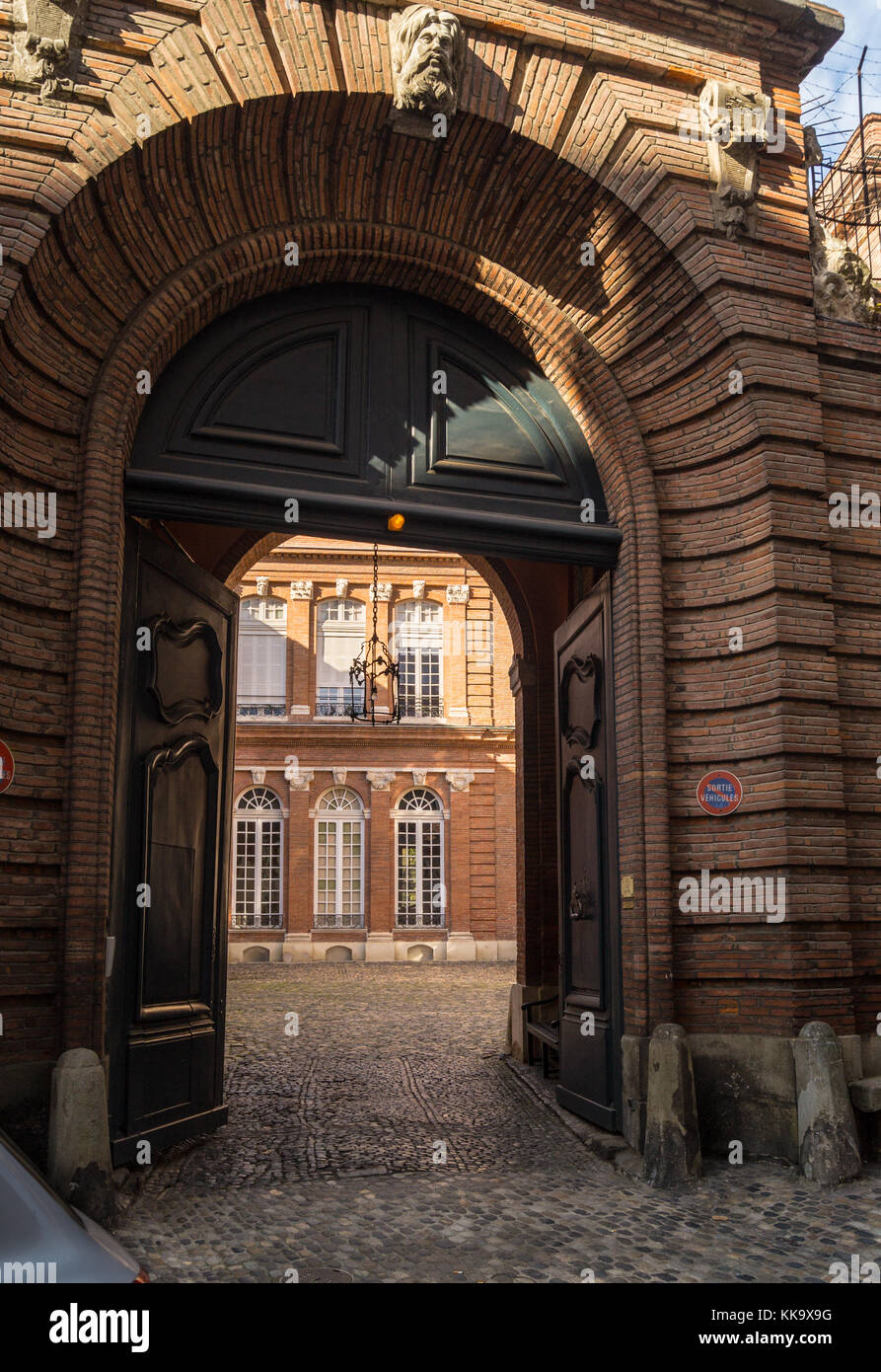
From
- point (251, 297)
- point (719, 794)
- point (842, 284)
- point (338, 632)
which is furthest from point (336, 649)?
point (719, 794)

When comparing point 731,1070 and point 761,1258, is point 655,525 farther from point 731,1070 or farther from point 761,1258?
point 761,1258

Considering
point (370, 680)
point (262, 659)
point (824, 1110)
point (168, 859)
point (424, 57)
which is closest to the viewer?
point (824, 1110)

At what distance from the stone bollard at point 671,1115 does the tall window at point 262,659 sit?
885 inches

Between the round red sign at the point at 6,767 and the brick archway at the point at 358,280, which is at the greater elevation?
the brick archway at the point at 358,280

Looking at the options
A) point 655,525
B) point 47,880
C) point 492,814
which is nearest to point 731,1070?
point 655,525

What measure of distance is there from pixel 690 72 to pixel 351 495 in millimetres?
4186

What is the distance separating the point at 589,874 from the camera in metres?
8.55

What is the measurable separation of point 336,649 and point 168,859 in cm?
2181

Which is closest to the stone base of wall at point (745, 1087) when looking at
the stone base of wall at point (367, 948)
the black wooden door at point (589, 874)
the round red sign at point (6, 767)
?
the black wooden door at point (589, 874)

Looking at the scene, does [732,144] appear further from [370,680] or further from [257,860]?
[257,860]

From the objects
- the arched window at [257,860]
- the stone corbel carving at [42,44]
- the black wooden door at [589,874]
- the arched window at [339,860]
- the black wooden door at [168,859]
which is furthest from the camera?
the arched window at [339,860]

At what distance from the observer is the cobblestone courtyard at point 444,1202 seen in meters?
5.31

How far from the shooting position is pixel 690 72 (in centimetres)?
822

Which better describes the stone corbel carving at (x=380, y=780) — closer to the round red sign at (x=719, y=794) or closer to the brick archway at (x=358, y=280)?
the brick archway at (x=358, y=280)
